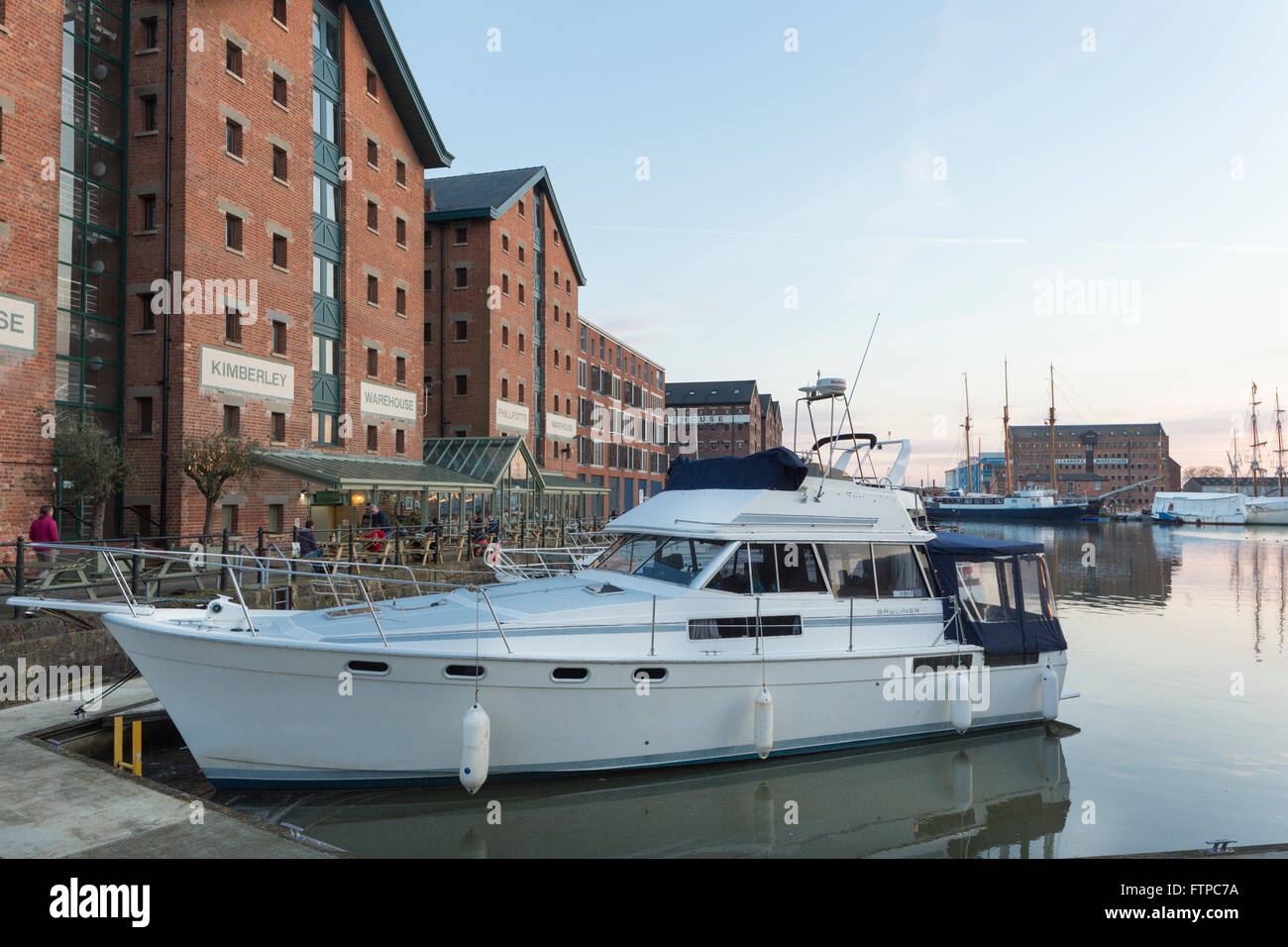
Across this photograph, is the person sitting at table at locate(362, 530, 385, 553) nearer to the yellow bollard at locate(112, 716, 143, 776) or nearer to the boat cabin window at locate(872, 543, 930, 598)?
the yellow bollard at locate(112, 716, 143, 776)

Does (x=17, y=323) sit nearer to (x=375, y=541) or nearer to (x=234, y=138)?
(x=234, y=138)

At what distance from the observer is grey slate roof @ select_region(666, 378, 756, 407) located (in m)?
110

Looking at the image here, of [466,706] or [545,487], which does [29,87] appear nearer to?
[466,706]

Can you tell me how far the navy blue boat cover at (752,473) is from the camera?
10367mm

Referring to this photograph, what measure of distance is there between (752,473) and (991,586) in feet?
12.3

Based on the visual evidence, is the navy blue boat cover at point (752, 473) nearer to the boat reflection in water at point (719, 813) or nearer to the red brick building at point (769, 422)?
the boat reflection in water at point (719, 813)

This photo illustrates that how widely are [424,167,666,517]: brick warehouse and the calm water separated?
28.2 metres

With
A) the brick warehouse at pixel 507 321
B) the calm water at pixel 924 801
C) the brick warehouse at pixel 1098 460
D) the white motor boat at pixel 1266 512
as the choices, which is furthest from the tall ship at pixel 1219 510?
the calm water at pixel 924 801

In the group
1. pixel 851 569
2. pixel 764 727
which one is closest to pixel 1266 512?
pixel 851 569

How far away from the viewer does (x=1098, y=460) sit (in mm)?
158125

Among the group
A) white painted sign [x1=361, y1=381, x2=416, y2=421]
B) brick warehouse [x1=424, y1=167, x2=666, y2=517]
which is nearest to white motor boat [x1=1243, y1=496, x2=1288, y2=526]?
brick warehouse [x1=424, y1=167, x2=666, y2=517]
